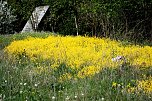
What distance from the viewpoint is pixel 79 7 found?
26.2 meters

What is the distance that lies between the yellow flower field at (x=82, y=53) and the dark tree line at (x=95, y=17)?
3.67m

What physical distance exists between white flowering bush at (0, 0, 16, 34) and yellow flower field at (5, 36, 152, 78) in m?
10.5

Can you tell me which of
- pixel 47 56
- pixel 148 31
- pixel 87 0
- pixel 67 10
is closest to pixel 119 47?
pixel 47 56

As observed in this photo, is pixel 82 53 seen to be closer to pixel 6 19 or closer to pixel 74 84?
pixel 74 84

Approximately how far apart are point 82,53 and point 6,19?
15.5 m

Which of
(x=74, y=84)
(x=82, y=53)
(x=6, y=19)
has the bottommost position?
(x=6, y=19)

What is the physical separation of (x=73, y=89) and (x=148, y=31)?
13.9 meters

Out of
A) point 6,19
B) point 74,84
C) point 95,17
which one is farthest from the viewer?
point 6,19

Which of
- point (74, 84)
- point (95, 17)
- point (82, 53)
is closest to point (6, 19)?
point (95, 17)

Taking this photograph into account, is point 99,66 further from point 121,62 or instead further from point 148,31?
point 148,31

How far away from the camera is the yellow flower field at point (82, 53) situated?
469 inches

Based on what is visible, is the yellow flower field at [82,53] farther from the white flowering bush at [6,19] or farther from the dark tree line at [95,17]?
the white flowering bush at [6,19]

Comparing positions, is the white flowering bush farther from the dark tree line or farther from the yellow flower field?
the yellow flower field

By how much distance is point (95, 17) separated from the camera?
24.5 metres
